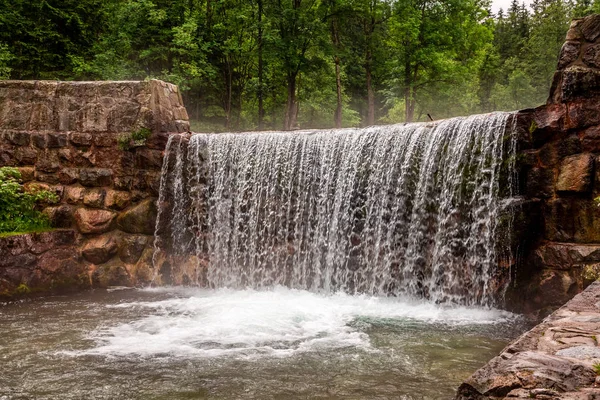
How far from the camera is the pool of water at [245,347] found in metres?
4.79

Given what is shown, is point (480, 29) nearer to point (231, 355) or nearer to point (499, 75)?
point (499, 75)

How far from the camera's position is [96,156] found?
10.6 metres

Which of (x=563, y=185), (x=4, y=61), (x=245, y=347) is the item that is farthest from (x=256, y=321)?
(x=4, y=61)

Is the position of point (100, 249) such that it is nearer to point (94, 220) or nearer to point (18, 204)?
point (94, 220)

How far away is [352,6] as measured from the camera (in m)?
19.5

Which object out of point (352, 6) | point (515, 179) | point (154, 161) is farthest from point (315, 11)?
point (515, 179)

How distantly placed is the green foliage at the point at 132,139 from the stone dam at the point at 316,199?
3 cm

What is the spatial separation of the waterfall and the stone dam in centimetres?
3

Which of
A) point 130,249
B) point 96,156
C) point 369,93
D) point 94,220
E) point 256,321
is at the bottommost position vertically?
point 256,321

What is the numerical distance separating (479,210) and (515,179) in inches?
28.2

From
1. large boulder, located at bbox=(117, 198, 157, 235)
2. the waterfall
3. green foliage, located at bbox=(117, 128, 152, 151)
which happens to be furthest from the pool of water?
green foliage, located at bbox=(117, 128, 152, 151)

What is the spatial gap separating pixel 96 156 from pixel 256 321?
5604mm

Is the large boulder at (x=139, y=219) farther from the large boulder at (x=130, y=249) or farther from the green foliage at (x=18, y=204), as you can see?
the green foliage at (x=18, y=204)

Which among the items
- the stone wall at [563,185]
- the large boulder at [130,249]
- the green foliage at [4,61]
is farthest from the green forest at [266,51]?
the stone wall at [563,185]
